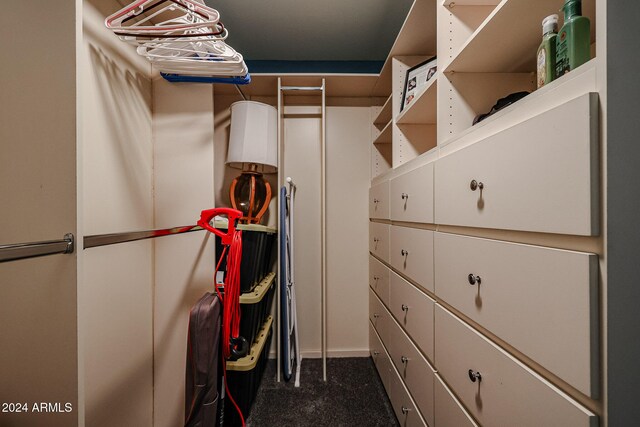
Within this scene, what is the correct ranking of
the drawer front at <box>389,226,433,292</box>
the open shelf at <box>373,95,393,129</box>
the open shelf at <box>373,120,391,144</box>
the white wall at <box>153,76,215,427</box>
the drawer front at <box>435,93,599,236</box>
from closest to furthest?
1. the drawer front at <box>435,93,599,236</box>
2. the drawer front at <box>389,226,433,292</box>
3. the white wall at <box>153,76,215,427</box>
4. the open shelf at <box>373,95,393,129</box>
5. the open shelf at <box>373,120,391,144</box>

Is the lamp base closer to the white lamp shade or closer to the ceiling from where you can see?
the white lamp shade

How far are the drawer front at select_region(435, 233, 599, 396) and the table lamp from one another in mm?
1410

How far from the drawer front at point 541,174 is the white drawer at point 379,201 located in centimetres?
93

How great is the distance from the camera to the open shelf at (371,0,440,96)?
53.1 inches

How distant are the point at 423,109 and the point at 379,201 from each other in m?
0.71

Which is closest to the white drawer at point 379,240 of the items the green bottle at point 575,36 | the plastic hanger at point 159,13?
the green bottle at point 575,36

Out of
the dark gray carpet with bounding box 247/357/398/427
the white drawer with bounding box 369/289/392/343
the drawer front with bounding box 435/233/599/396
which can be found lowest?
the dark gray carpet with bounding box 247/357/398/427

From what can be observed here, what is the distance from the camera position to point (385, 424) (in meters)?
1.58

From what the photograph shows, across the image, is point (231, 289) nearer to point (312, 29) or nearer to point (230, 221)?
point (230, 221)

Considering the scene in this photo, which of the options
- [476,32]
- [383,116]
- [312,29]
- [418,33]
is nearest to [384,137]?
[383,116]

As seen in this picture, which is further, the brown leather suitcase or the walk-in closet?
the brown leather suitcase

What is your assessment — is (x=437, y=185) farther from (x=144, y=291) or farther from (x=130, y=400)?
(x=130, y=400)

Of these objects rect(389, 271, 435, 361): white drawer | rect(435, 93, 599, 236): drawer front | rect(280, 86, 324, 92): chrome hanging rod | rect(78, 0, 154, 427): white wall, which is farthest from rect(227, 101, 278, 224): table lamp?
rect(435, 93, 599, 236): drawer front

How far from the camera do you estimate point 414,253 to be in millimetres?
1280
